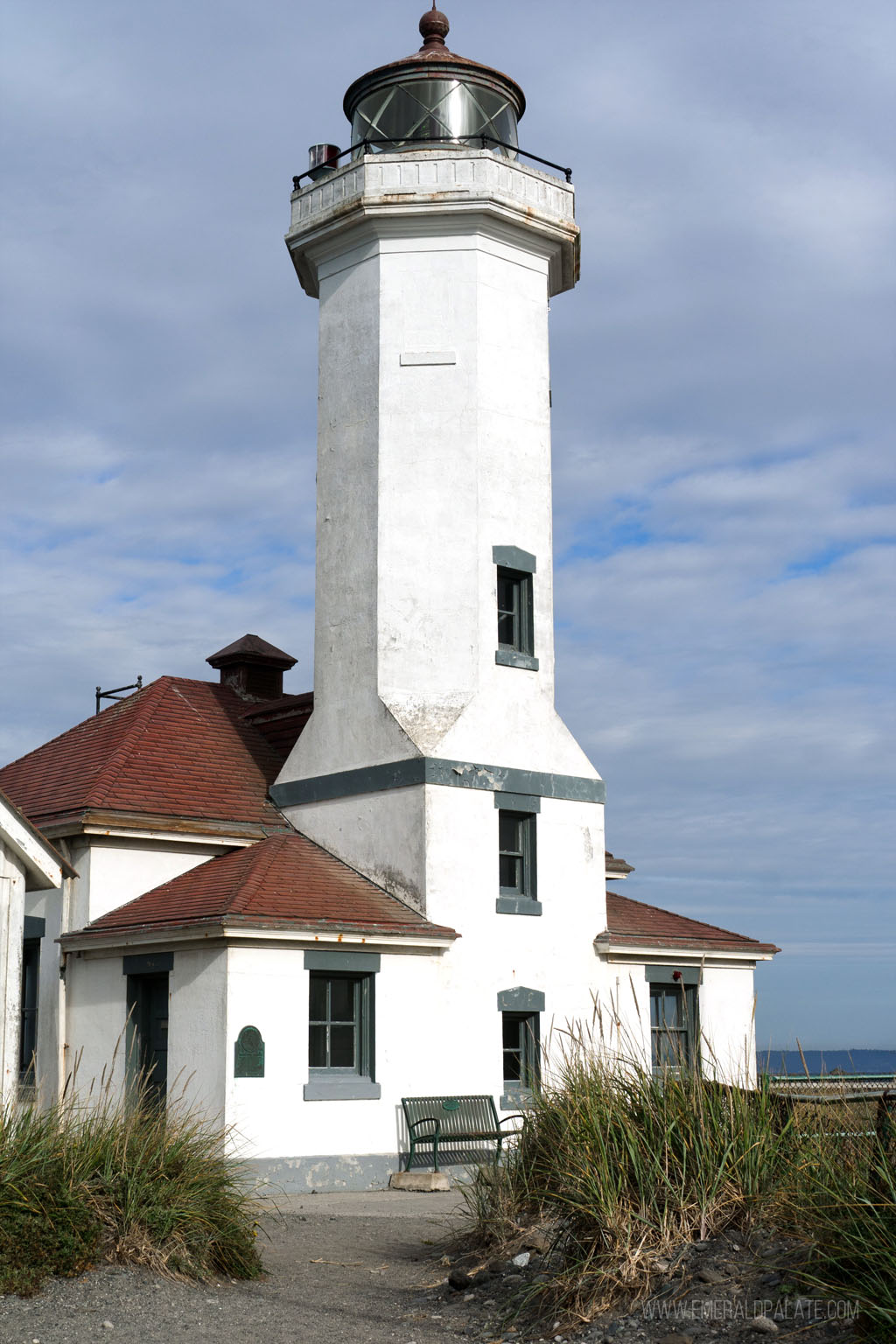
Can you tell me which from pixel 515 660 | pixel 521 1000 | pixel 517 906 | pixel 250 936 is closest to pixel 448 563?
pixel 515 660

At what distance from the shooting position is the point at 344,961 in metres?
16.8

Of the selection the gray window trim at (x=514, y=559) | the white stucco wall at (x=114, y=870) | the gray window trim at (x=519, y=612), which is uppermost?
the gray window trim at (x=514, y=559)

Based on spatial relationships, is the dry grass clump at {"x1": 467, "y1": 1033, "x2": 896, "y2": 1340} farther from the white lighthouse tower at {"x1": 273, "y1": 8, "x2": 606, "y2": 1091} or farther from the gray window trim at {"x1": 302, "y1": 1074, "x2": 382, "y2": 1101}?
the white lighthouse tower at {"x1": 273, "y1": 8, "x2": 606, "y2": 1091}

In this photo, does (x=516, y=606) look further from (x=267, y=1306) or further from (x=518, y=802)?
(x=267, y=1306)

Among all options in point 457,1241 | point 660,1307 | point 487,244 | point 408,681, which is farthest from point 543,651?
point 660,1307

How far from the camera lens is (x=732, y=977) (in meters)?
22.0

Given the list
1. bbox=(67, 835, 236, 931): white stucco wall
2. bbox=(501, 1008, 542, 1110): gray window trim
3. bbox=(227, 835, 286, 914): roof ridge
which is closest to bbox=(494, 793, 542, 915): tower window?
bbox=(501, 1008, 542, 1110): gray window trim

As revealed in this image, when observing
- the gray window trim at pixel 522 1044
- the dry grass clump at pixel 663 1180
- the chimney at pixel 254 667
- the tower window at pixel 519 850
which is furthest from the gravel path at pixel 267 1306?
the chimney at pixel 254 667

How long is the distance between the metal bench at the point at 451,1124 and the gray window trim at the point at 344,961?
167cm

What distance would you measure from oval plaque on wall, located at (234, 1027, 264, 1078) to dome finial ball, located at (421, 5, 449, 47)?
50.6ft

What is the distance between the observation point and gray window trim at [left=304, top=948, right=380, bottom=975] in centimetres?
1650

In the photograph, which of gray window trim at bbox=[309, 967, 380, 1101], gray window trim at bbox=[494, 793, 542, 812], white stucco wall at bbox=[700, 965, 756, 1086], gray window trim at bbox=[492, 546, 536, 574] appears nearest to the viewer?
gray window trim at bbox=[309, 967, 380, 1101]

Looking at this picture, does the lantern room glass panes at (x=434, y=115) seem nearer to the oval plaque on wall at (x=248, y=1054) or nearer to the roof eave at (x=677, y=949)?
the roof eave at (x=677, y=949)

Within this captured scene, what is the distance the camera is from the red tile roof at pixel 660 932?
20188 millimetres
